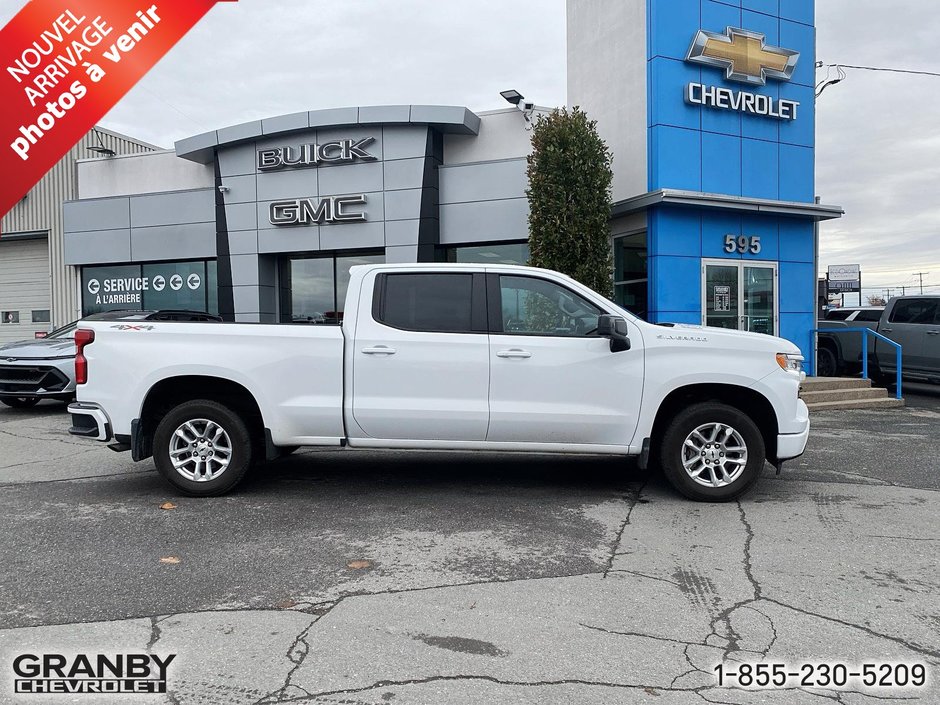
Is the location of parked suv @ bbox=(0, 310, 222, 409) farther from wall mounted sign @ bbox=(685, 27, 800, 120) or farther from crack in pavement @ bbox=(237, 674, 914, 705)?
wall mounted sign @ bbox=(685, 27, 800, 120)

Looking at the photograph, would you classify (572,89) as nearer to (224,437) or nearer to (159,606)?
(224,437)

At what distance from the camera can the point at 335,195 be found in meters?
16.0

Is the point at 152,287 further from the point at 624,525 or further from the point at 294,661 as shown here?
the point at 294,661

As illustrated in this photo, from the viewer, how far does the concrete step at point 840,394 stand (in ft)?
39.8

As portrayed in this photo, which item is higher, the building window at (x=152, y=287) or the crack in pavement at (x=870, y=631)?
the building window at (x=152, y=287)

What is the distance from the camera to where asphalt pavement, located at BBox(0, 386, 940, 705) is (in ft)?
10.2

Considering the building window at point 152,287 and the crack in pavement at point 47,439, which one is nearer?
the crack in pavement at point 47,439

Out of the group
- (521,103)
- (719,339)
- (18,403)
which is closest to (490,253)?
(521,103)

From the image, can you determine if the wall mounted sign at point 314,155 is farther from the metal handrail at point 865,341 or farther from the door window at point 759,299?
the metal handrail at point 865,341

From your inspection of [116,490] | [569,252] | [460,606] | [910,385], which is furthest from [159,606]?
[910,385]

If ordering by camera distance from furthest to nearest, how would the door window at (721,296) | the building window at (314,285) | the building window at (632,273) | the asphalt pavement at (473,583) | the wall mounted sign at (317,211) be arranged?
the building window at (314,285)
the wall mounted sign at (317,211)
the building window at (632,273)
the door window at (721,296)
the asphalt pavement at (473,583)

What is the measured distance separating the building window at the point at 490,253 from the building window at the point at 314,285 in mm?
1878

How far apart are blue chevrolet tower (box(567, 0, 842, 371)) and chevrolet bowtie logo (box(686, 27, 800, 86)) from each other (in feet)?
0.08

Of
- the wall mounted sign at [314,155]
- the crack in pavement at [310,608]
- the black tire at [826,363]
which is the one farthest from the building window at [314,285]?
the crack in pavement at [310,608]
